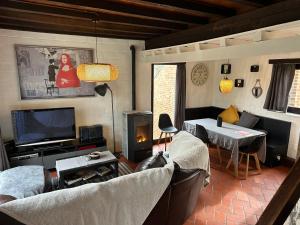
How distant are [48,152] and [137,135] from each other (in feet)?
5.49

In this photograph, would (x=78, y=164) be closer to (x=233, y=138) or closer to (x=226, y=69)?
(x=233, y=138)

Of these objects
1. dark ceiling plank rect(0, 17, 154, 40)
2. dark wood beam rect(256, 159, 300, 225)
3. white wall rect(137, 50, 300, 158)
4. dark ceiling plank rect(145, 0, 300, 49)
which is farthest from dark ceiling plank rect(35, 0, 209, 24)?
dark wood beam rect(256, 159, 300, 225)

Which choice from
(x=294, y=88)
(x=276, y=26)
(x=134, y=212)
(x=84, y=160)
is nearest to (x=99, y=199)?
(x=134, y=212)

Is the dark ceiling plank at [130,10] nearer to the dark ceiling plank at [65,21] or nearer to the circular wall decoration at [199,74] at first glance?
the dark ceiling plank at [65,21]

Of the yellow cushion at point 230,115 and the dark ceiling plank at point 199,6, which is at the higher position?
the dark ceiling plank at point 199,6

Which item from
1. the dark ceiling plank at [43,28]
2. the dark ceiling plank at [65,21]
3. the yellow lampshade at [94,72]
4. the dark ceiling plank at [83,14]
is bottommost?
the yellow lampshade at [94,72]

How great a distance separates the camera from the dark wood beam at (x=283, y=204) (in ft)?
1.71

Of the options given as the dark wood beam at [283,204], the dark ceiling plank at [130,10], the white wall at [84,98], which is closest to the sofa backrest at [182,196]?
the dark wood beam at [283,204]

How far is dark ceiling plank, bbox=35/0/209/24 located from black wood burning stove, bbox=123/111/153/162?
203 cm

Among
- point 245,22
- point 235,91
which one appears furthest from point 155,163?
point 235,91

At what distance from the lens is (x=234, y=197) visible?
115 inches

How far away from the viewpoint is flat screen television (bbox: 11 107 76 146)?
3328 mm

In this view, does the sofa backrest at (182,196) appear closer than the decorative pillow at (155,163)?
Yes

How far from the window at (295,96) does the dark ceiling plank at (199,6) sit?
246 cm
